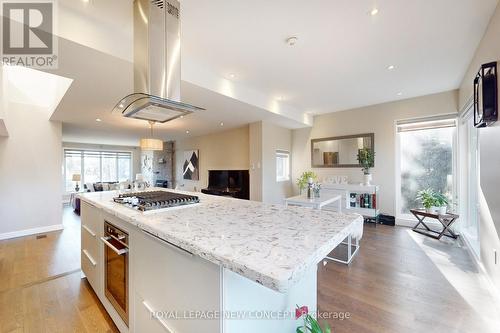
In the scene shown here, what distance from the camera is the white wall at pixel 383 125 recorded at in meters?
4.23

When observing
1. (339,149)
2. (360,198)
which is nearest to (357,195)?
(360,198)

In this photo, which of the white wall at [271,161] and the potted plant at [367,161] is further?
the white wall at [271,161]

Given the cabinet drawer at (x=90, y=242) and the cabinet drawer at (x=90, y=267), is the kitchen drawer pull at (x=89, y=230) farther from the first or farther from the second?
the cabinet drawer at (x=90, y=267)

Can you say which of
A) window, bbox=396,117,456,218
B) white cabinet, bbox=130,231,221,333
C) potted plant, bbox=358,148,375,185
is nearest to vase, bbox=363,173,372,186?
potted plant, bbox=358,148,375,185

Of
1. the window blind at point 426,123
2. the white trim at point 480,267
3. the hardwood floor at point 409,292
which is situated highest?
the window blind at point 426,123

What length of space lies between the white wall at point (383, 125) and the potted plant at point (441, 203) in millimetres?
810

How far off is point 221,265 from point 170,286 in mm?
500

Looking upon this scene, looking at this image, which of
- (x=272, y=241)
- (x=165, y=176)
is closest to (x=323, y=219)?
(x=272, y=241)

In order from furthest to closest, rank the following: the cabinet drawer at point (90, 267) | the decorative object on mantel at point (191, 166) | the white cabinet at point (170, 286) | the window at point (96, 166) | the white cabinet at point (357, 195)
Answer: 1. the window at point (96, 166)
2. the decorative object on mantel at point (191, 166)
3. the white cabinet at point (357, 195)
4. the cabinet drawer at point (90, 267)
5. the white cabinet at point (170, 286)

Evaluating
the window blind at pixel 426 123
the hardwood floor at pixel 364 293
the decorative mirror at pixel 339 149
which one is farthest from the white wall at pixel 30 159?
the window blind at pixel 426 123

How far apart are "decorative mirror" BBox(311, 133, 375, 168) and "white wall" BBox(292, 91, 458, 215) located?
0.11 metres

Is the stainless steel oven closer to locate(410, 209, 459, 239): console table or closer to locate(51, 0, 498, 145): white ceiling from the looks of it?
locate(51, 0, 498, 145): white ceiling

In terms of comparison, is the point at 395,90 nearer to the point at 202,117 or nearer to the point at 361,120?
the point at 361,120

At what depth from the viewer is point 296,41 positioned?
2.47 meters
